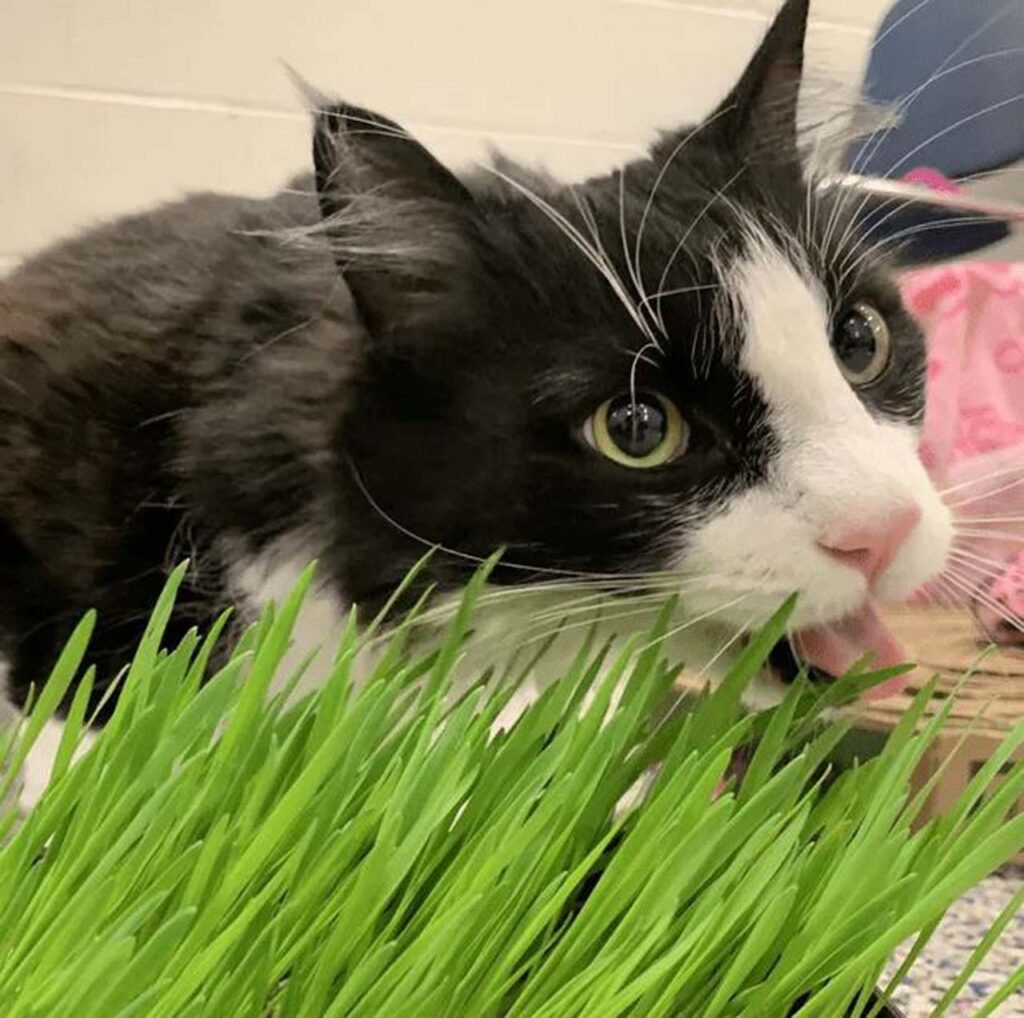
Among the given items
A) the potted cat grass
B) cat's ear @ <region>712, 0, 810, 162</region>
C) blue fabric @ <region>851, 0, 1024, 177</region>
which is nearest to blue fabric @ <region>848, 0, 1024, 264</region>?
blue fabric @ <region>851, 0, 1024, 177</region>

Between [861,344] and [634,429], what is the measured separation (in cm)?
14

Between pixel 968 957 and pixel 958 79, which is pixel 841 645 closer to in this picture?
pixel 968 957

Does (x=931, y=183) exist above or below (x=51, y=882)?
above

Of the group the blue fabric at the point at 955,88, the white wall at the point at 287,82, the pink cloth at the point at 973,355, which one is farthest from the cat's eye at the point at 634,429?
the white wall at the point at 287,82

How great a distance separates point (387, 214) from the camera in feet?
1.77

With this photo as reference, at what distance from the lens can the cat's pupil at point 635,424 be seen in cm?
52

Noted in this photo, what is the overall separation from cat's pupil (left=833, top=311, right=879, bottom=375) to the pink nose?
11 centimetres

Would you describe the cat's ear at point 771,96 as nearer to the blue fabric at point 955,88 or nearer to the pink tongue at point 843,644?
the pink tongue at point 843,644

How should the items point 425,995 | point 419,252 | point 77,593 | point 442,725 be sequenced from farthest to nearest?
point 77,593, point 419,252, point 442,725, point 425,995

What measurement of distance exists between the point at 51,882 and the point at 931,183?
32.3 inches

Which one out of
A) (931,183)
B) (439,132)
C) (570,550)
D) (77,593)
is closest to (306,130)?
(439,132)

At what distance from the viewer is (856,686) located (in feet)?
1.51

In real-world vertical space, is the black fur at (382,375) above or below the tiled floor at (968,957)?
above

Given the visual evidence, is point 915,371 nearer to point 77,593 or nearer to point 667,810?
point 667,810
